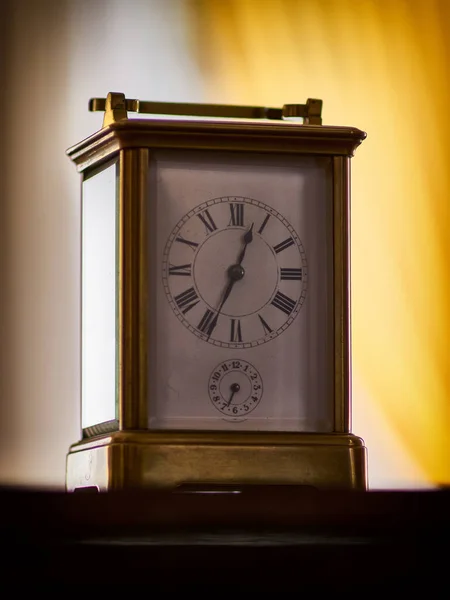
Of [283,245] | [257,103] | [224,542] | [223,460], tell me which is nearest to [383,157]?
[257,103]

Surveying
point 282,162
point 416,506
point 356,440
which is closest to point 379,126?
point 282,162

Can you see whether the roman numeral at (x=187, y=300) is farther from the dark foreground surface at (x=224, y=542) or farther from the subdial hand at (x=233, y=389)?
the dark foreground surface at (x=224, y=542)

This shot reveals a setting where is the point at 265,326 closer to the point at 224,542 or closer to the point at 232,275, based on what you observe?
the point at 232,275

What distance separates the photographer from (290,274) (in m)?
1.12

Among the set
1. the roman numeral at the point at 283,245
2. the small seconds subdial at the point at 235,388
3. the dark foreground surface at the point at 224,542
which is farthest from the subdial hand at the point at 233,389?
the dark foreground surface at the point at 224,542

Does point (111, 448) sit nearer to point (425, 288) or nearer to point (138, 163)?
point (138, 163)

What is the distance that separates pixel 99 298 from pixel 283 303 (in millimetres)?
147

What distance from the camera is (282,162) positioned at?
114 centimetres

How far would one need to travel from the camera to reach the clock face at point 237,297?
3.60 ft

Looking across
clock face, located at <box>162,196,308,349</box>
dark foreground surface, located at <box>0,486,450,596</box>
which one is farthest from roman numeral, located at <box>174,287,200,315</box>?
dark foreground surface, located at <box>0,486,450,596</box>

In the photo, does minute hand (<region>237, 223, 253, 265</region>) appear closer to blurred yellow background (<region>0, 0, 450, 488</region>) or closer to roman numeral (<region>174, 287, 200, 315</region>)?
roman numeral (<region>174, 287, 200, 315</region>)

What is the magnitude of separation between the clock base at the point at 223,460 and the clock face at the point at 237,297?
0.07 feet

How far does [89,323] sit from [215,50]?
471 mm

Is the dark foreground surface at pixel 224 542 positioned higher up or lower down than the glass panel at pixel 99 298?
lower down
